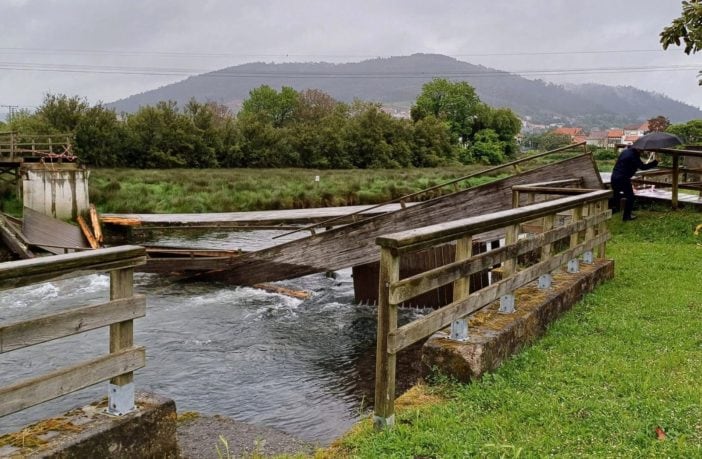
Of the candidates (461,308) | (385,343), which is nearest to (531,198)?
(461,308)

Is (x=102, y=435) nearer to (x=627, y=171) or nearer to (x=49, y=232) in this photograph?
(x=627, y=171)

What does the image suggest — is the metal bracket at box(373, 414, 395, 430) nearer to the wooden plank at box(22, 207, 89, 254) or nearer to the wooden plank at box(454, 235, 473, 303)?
the wooden plank at box(454, 235, 473, 303)

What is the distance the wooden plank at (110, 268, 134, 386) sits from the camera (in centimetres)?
427

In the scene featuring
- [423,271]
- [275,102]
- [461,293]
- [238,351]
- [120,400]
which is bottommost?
[238,351]

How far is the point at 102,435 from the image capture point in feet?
13.3

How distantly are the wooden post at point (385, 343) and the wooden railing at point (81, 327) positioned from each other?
1.61 metres

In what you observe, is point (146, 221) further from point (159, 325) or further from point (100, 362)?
point (100, 362)

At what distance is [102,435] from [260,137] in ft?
188

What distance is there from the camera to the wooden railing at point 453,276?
4.42m

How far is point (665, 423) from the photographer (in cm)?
443

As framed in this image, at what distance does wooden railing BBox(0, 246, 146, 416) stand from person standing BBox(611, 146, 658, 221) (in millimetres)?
12609

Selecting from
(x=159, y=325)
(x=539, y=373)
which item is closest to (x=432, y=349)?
(x=539, y=373)

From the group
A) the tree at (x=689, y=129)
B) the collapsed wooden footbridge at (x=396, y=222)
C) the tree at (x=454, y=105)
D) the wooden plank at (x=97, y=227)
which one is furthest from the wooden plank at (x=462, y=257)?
the tree at (x=454, y=105)

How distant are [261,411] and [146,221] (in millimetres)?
17319
